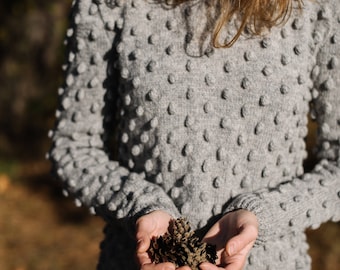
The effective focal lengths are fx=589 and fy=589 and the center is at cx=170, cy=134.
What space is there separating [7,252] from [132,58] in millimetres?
3292

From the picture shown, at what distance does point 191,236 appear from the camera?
1.25m

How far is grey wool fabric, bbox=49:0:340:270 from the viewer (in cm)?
141

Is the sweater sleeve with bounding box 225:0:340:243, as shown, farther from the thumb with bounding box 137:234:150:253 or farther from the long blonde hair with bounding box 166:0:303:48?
the thumb with bounding box 137:234:150:253

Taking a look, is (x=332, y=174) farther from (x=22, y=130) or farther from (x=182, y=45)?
(x=22, y=130)

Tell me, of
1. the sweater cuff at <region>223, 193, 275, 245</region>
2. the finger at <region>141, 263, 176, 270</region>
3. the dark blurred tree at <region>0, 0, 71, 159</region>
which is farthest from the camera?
the dark blurred tree at <region>0, 0, 71, 159</region>

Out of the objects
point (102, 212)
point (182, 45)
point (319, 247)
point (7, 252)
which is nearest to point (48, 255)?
point (7, 252)

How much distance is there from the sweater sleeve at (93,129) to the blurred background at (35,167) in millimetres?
2786

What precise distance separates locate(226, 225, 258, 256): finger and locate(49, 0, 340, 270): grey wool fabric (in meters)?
0.09

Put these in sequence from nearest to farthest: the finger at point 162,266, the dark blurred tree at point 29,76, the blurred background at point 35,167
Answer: the finger at point 162,266 → the blurred background at point 35,167 → the dark blurred tree at point 29,76

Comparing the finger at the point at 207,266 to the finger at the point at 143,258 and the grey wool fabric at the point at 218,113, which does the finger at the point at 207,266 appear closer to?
the finger at the point at 143,258

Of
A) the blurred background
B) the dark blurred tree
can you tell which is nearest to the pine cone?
the blurred background

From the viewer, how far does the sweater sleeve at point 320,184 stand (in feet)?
4.57

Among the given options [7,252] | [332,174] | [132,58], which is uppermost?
[132,58]

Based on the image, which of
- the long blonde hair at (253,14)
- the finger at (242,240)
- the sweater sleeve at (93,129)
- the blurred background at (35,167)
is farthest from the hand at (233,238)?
the blurred background at (35,167)
